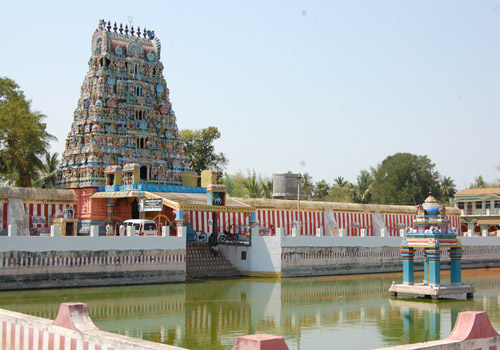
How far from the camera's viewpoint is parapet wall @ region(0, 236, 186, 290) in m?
25.8

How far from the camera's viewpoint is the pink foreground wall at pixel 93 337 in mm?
7125

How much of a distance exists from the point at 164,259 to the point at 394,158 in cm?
4535

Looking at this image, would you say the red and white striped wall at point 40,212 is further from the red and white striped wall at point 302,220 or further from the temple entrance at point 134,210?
the red and white striped wall at point 302,220

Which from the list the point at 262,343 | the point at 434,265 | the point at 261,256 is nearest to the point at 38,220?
the point at 261,256

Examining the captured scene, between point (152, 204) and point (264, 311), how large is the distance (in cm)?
1268

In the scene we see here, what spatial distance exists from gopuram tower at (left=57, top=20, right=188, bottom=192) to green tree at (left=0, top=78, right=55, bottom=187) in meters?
2.25

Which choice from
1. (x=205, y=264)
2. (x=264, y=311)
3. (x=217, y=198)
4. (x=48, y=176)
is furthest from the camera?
(x=48, y=176)

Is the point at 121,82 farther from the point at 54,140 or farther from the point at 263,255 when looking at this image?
the point at 263,255

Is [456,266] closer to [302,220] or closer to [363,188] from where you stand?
[302,220]

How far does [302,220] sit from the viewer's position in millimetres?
45094

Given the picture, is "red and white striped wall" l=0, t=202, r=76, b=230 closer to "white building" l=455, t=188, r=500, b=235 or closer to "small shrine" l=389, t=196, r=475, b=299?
"small shrine" l=389, t=196, r=475, b=299

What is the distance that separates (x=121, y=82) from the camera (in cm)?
3894

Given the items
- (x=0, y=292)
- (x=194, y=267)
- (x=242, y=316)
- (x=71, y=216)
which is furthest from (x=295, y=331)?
(x=71, y=216)

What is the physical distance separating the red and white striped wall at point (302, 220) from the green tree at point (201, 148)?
1610cm
